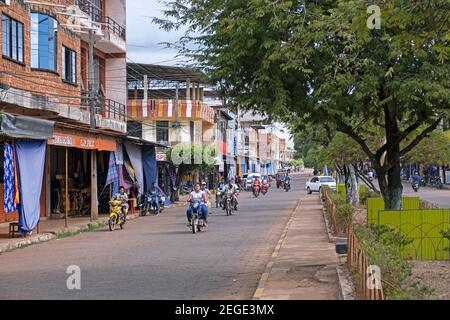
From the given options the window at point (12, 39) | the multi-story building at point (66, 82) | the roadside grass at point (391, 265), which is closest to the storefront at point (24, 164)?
the multi-story building at point (66, 82)

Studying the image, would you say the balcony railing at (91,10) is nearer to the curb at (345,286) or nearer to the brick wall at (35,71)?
the brick wall at (35,71)

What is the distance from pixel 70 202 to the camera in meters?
31.2

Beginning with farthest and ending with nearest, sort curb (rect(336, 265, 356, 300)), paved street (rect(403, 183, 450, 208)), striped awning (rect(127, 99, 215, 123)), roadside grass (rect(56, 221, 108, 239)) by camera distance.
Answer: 1. striped awning (rect(127, 99, 215, 123))
2. paved street (rect(403, 183, 450, 208))
3. roadside grass (rect(56, 221, 108, 239))
4. curb (rect(336, 265, 356, 300))

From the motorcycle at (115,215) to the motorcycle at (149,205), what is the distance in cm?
850

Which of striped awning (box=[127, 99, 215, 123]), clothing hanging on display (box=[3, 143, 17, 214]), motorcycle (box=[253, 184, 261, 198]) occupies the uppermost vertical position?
striped awning (box=[127, 99, 215, 123])

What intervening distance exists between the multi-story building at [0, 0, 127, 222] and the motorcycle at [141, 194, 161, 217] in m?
2.38

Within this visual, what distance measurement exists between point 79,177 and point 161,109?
25.1m

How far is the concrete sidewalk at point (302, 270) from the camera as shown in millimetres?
9700

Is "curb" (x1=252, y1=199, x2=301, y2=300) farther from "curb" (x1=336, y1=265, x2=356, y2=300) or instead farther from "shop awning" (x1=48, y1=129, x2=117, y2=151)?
"shop awning" (x1=48, y1=129, x2=117, y2=151)

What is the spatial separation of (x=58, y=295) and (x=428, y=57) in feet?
22.6

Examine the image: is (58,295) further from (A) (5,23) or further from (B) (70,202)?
(B) (70,202)

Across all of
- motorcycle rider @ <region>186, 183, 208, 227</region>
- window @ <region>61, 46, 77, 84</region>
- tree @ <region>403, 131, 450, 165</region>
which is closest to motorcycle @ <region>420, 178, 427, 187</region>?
tree @ <region>403, 131, 450, 165</region>

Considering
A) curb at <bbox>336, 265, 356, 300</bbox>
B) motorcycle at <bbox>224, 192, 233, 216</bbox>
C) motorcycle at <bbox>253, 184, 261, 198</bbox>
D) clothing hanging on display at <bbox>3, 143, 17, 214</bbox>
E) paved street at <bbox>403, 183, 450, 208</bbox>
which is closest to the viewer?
curb at <bbox>336, 265, 356, 300</bbox>

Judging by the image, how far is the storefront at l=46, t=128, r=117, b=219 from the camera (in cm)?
2733
